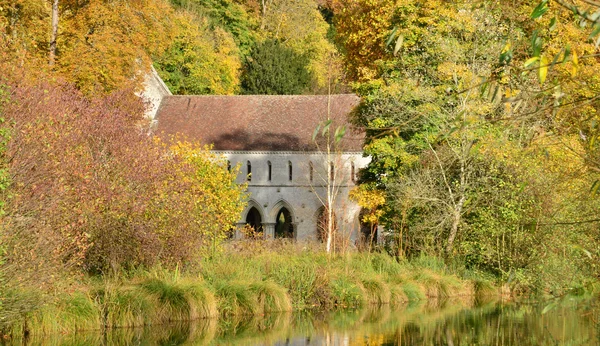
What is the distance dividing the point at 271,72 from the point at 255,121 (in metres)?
10.1

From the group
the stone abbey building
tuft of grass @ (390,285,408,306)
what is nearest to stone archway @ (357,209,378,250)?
tuft of grass @ (390,285,408,306)

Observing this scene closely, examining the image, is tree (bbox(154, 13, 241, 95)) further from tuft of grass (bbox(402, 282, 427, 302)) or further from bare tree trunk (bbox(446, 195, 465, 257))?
tuft of grass (bbox(402, 282, 427, 302))

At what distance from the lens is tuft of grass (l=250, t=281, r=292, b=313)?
20.8 meters

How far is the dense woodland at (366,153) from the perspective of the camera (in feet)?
52.6

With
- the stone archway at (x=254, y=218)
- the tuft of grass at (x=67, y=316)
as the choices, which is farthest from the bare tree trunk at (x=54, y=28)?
the stone archway at (x=254, y=218)

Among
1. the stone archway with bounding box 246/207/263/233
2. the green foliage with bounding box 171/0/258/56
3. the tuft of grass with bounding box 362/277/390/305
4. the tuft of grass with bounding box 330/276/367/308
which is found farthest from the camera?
the green foliage with bounding box 171/0/258/56

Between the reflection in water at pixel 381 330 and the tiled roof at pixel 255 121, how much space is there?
95.6ft

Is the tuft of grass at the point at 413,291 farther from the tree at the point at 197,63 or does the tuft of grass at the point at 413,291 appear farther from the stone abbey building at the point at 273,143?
the tree at the point at 197,63

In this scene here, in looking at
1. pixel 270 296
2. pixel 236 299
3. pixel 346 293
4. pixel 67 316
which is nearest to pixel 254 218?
pixel 346 293

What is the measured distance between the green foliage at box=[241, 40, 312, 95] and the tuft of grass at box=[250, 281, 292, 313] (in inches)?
1609

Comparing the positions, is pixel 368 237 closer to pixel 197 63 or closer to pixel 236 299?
pixel 197 63

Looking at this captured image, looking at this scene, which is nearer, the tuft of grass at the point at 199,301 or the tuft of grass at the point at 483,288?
the tuft of grass at the point at 199,301

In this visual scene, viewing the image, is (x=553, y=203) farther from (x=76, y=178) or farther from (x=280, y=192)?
(x=280, y=192)

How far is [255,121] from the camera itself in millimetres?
51844
